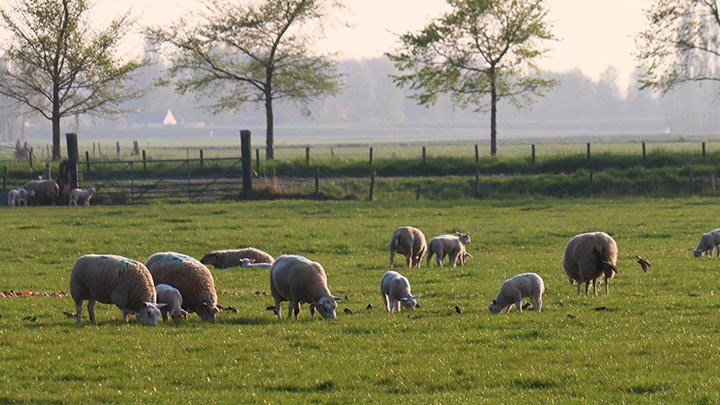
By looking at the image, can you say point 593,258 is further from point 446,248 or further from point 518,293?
point 446,248

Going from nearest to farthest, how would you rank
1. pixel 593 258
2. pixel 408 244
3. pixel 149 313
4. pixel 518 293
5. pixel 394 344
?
pixel 394 344 → pixel 149 313 → pixel 518 293 → pixel 593 258 → pixel 408 244

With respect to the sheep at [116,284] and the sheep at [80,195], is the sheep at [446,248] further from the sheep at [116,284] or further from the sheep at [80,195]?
the sheep at [80,195]

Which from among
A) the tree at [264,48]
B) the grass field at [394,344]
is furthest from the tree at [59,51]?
the grass field at [394,344]

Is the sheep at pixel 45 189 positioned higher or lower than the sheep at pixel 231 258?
higher

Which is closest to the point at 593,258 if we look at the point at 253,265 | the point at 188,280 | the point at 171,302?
the point at 188,280

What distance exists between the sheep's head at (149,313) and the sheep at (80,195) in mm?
35805

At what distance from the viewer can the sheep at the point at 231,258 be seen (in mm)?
28969

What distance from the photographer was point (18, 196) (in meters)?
52.2

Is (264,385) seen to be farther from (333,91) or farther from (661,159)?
(333,91)

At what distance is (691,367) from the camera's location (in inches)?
521

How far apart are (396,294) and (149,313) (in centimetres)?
435

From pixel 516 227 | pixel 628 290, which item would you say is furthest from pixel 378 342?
pixel 516 227

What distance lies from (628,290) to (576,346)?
23.8ft

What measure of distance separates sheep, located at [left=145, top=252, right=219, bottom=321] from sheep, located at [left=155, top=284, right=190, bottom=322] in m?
0.46
